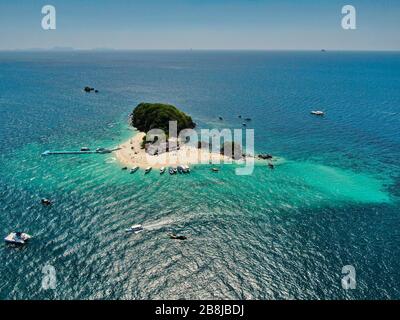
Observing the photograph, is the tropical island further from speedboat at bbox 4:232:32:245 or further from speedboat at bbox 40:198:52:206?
speedboat at bbox 4:232:32:245

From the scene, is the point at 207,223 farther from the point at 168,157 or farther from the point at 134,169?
the point at 168,157

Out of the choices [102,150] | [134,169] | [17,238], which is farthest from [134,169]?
[17,238]

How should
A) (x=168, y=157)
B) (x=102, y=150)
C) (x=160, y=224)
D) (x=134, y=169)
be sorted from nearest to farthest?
(x=160, y=224) → (x=134, y=169) → (x=168, y=157) → (x=102, y=150)

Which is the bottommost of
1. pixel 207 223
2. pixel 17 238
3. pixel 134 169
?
pixel 17 238

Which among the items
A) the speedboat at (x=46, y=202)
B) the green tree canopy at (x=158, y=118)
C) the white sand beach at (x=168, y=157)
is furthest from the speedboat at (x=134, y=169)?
the green tree canopy at (x=158, y=118)

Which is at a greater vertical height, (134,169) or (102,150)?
(102,150)

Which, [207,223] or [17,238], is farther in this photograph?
[207,223]
